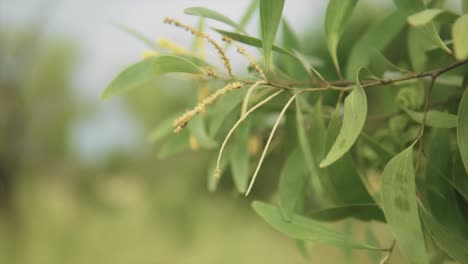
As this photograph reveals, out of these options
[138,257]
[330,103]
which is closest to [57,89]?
[138,257]

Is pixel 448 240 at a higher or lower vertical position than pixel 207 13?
lower

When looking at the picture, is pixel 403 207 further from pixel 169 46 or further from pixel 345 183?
pixel 169 46

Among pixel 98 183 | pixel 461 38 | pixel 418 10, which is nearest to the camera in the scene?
pixel 461 38

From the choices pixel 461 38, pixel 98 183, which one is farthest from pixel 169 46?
pixel 98 183

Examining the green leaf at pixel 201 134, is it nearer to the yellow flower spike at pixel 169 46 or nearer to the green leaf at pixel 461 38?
the yellow flower spike at pixel 169 46

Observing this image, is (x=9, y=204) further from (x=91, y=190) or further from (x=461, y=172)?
(x=461, y=172)

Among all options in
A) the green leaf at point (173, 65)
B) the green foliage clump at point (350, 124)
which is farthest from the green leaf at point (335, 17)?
the green leaf at point (173, 65)
